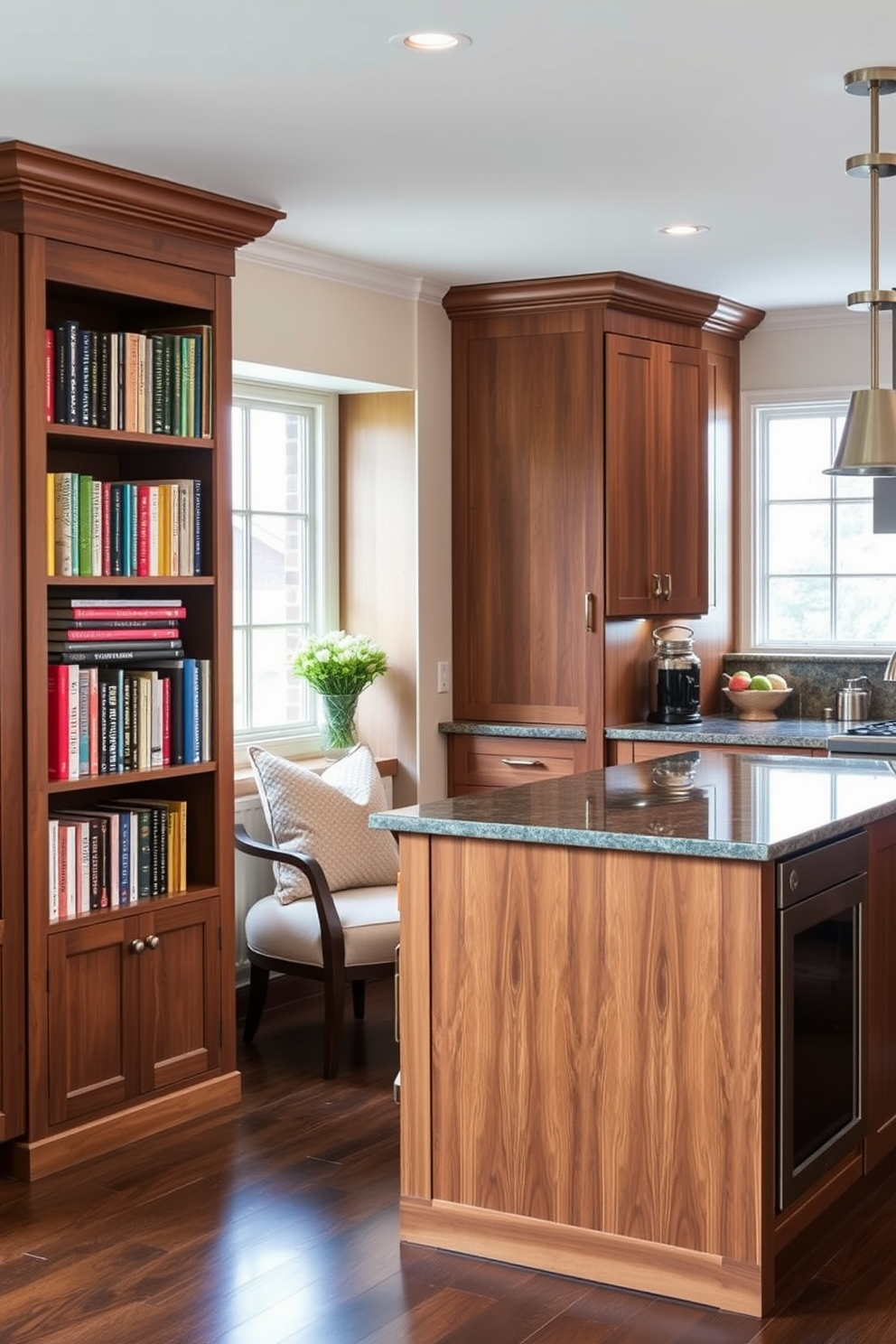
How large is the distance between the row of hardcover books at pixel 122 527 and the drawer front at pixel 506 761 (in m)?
1.79

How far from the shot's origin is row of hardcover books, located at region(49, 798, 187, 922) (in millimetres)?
3936

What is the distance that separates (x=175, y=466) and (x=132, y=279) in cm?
57

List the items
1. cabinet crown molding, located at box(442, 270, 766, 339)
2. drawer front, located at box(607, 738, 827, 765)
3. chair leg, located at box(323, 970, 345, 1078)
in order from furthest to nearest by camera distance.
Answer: drawer front, located at box(607, 738, 827, 765), cabinet crown molding, located at box(442, 270, 766, 339), chair leg, located at box(323, 970, 345, 1078)

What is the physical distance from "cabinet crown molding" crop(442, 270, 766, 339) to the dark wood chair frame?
214 centimetres

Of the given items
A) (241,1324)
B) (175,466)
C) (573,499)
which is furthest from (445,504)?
(241,1324)

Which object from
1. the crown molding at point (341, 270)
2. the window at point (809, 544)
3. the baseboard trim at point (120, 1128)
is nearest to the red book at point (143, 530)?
the crown molding at point (341, 270)

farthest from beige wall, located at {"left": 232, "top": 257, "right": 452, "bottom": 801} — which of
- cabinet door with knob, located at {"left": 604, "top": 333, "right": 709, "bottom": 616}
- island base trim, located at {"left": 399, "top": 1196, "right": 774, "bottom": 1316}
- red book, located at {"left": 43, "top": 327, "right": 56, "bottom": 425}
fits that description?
island base trim, located at {"left": 399, "top": 1196, "right": 774, "bottom": 1316}

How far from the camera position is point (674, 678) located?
5.82 m

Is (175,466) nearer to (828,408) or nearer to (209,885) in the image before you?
(209,885)

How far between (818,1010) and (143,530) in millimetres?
2120

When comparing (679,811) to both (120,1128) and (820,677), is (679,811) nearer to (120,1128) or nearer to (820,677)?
(120,1128)

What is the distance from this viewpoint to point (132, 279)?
159 inches

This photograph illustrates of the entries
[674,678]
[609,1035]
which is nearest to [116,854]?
[609,1035]

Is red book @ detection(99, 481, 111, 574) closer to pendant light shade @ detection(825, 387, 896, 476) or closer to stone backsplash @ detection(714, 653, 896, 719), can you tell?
pendant light shade @ detection(825, 387, 896, 476)
